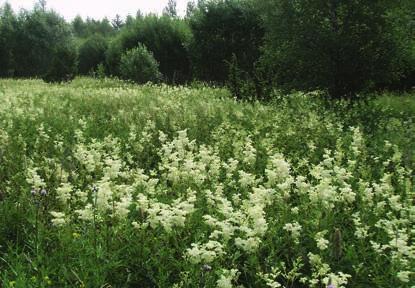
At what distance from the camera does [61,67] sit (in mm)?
35469

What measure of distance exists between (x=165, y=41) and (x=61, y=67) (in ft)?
27.3

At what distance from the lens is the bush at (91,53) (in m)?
50.5

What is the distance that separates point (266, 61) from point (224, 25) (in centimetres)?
1387

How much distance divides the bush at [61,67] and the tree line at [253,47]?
77 mm

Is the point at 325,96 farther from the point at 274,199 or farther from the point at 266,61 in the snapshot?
the point at 274,199

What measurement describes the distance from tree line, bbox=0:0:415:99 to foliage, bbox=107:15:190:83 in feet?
0.27

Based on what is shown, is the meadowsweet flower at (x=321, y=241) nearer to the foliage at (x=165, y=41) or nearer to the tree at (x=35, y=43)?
the foliage at (x=165, y=41)

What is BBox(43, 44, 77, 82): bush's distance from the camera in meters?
35.1

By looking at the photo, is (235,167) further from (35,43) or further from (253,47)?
(35,43)

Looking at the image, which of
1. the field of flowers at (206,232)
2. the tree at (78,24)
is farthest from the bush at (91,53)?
the tree at (78,24)

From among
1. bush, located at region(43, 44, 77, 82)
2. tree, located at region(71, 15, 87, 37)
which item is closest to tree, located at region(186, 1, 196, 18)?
bush, located at region(43, 44, 77, 82)

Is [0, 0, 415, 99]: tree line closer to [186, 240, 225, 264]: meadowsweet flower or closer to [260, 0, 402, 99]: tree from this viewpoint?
[260, 0, 402, 99]: tree

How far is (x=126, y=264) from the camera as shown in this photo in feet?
13.4

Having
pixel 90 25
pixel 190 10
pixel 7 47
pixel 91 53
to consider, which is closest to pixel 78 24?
pixel 90 25
